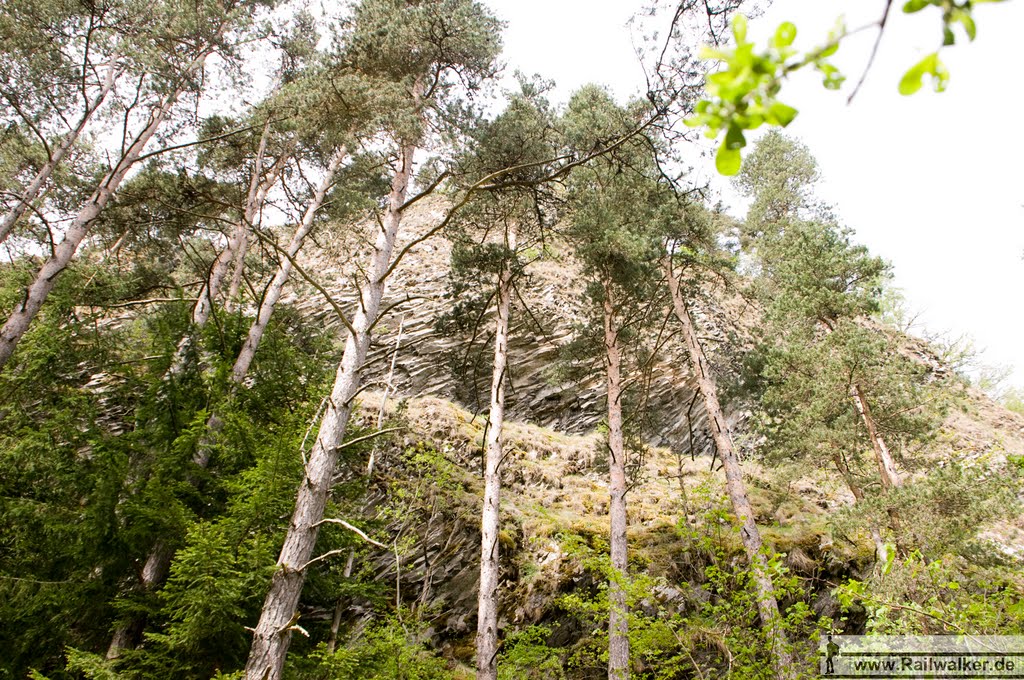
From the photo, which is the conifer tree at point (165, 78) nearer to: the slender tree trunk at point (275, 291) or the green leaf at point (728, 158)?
the slender tree trunk at point (275, 291)

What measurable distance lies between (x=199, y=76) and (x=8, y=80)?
3.24 m

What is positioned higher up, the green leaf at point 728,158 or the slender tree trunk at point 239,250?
the slender tree trunk at point 239,250

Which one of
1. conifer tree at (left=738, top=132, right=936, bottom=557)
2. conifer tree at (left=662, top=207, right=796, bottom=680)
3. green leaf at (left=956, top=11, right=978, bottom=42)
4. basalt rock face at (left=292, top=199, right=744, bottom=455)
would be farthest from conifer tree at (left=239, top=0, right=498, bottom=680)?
conifer tree at (left=738, top=132, right=936, bottom=557)

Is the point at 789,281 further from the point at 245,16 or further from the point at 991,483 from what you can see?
the point at 245,16

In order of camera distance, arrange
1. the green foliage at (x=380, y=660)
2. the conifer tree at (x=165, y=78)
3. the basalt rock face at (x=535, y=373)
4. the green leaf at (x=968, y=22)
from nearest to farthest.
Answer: the green leaf at (x=968, y=22)
the green foliage at (x=380, y=660)
the conifer tree at (x=165, y=78)
the basalt rock face at (x=535, y=373)

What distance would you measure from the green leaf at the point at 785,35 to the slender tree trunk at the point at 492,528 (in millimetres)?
6845

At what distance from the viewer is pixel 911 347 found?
21156 millimetres

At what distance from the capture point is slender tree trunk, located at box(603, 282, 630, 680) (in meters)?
6.30

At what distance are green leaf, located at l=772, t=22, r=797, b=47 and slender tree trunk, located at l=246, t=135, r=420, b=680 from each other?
4.08m

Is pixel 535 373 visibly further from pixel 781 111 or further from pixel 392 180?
pixel 781 111

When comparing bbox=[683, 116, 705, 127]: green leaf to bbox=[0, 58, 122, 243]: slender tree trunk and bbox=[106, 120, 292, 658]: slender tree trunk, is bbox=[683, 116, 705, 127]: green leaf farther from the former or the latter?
bbox=[0, 58, 122, 243]: slender tree trunk

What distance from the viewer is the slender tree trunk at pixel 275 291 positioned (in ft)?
28.5

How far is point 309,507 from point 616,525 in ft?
18.5

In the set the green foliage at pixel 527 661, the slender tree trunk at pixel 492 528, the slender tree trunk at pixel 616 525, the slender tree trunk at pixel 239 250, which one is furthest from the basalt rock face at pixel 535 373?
the green foliage at pixel 527 661
